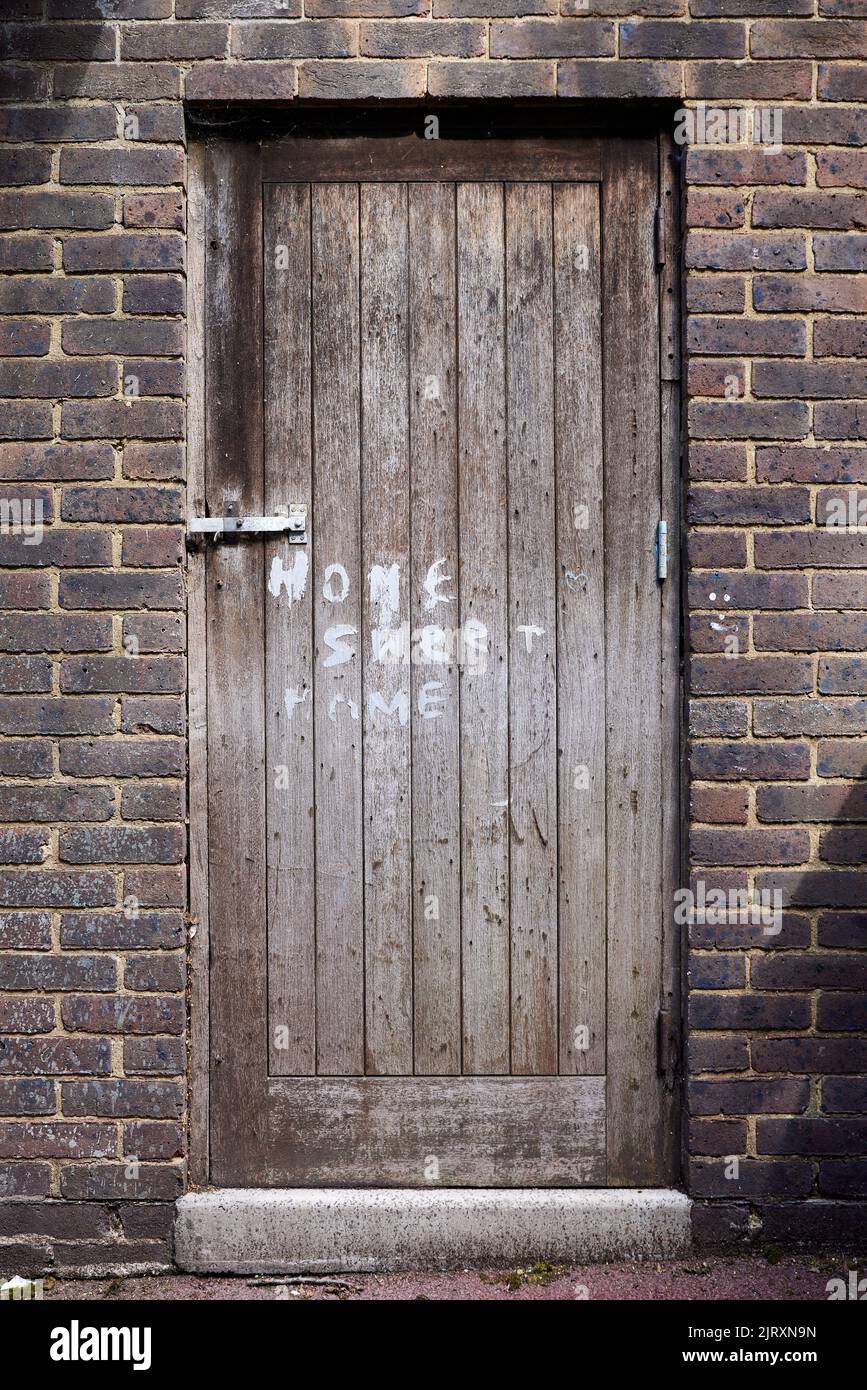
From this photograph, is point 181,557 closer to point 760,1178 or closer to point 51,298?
point 51,298

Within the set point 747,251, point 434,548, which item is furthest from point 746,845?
point 747,251

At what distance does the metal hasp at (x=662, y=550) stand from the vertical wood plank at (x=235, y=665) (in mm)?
987

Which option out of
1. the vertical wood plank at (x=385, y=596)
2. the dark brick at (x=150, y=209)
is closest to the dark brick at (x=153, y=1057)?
the vertical wood plank at (x=385, y=596)

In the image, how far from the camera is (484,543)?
269cm

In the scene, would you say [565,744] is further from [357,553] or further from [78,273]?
[78,273]

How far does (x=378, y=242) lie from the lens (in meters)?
2.69

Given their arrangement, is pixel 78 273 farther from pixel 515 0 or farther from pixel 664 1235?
pixel 664 1235

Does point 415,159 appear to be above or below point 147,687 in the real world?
above

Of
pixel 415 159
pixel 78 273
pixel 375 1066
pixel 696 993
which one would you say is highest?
pixel 415 159

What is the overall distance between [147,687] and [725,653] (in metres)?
1.39

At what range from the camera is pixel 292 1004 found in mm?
2688

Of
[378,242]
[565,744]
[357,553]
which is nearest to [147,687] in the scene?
[357,553]

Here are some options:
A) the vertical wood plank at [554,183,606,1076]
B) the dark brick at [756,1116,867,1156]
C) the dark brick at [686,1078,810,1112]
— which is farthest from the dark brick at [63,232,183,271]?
the dark brick at [756,1116,867,1156]

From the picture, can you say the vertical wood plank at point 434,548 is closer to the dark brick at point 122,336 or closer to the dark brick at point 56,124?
the dark brick at point 122,336
